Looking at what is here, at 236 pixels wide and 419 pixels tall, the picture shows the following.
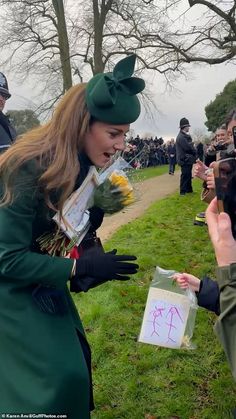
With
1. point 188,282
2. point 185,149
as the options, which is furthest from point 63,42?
point 188,282

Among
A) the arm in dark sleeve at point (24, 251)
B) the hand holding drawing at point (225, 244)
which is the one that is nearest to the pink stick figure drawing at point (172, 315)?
the arm in dark sleeve at point (24, 251)

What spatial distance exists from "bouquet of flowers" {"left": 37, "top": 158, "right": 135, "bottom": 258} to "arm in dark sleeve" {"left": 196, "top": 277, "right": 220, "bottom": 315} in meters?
0.69

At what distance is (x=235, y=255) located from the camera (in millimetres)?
1476

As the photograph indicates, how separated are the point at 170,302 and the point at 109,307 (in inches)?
78.6

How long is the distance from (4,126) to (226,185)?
374 cm

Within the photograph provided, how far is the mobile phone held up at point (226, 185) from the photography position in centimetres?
168

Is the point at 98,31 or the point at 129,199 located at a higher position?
the point at 98,31

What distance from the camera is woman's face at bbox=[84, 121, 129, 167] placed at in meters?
1.98

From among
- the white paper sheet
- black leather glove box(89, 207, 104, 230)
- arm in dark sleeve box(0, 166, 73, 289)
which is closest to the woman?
arm in dark sleeve box(0, 166, 73, 289)

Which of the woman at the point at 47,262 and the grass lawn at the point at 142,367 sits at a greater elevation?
the woman at the point at 47,262

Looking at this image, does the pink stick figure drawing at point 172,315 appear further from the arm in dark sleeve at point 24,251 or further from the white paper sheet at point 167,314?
the arm in dark sleeve at point 24,251

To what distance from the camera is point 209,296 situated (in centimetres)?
248

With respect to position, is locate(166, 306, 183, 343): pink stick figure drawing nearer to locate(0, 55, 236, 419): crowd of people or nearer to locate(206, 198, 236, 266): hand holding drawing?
locate(0, 55, 236, 419): crowd of people

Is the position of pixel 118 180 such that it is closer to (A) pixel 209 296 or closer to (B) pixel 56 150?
(B) pixel 56 150
